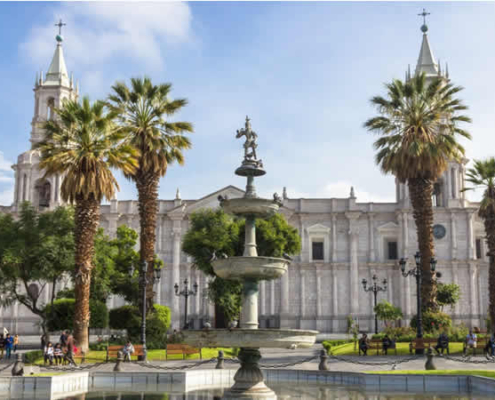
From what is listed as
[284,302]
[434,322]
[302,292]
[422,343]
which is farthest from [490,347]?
Result: [284,302]

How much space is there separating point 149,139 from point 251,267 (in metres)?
17.4

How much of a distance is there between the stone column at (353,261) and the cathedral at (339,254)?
8 centimetres

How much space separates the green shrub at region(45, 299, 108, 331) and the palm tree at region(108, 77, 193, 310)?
251 inches

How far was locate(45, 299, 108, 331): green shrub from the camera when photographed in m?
35.5

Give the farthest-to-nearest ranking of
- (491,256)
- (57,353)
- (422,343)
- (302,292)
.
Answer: (302,292), (491,256), (422,343), (57,353)

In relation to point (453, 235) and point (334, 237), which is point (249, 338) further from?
point (453, 235)

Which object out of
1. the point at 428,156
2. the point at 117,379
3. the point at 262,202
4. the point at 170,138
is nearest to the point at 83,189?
the point at 170,138

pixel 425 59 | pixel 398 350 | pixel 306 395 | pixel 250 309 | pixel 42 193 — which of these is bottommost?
pixel 306 395

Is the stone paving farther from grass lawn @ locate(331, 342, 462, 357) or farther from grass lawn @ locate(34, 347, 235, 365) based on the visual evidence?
grass lawn @ locate(331, 342, 462, 357)

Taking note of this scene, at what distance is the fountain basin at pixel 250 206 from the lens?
52.0 feet

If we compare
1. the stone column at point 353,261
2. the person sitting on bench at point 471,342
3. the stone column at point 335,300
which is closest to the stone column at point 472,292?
the stone column at point 353,261

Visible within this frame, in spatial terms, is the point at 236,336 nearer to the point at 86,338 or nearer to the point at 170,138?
the point at 86,338

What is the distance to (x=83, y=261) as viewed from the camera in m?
28.0

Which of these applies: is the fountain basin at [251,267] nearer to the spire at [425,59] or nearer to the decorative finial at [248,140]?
the decorative finial at [248,140]
